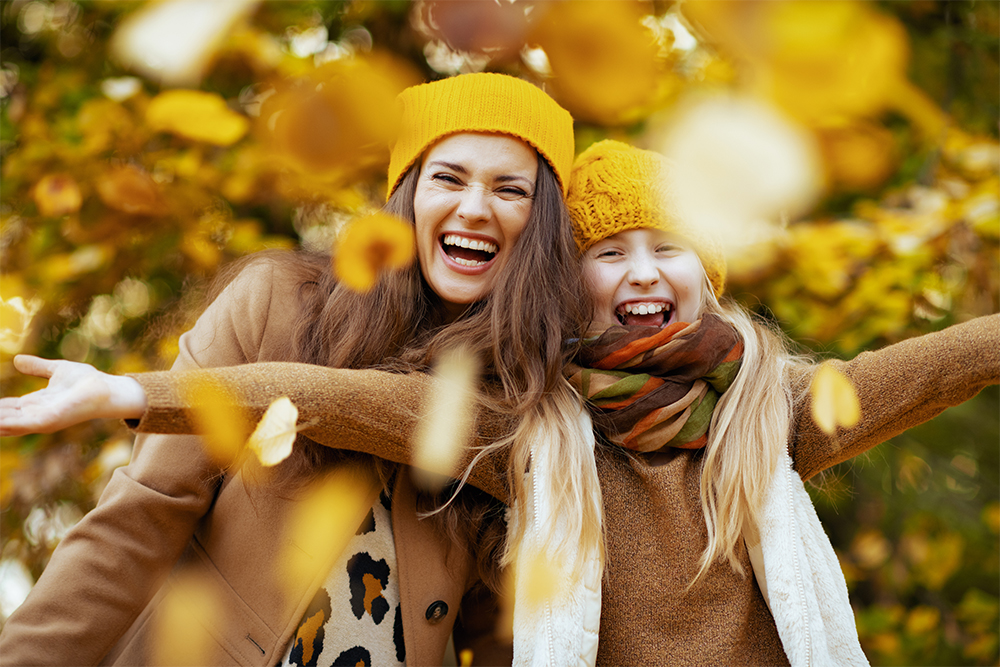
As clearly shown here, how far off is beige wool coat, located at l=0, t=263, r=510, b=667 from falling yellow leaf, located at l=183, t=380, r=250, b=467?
0.06 metres

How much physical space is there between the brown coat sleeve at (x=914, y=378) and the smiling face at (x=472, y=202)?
810 millimetres

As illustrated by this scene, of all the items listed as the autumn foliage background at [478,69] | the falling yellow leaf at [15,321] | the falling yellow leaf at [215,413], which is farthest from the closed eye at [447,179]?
the falling yellow leaf at [15,321]

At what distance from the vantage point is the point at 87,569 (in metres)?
1.50

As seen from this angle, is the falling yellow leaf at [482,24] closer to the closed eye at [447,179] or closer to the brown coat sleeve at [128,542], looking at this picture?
the closed eye at [447,179]

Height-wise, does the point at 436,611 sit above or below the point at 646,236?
below

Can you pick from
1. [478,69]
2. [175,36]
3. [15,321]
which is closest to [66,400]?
[175,36]

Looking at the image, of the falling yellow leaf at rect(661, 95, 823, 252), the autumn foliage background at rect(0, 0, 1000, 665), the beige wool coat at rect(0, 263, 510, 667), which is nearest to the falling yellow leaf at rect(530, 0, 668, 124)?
the autumn foliage background at rect(0, 0, 1000, 665)

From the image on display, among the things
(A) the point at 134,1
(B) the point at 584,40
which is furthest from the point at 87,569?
(B) the point at 584,40

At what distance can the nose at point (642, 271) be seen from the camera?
1774mm

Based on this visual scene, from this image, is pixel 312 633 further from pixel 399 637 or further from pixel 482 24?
pixel 482 24

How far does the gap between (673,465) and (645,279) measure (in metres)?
0.43

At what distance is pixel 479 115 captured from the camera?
5.93 ft

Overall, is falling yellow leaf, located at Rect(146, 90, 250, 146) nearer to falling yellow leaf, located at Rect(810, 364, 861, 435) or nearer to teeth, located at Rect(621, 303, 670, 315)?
teeth, located at Rect(621, 303, 670, 315)

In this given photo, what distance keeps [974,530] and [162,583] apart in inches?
103
